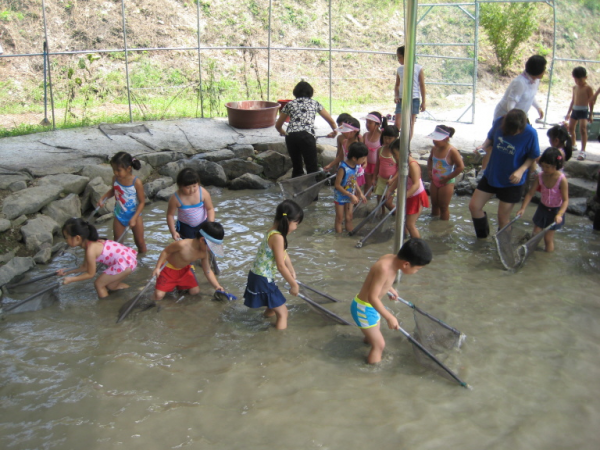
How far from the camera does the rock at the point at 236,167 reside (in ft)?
26.5

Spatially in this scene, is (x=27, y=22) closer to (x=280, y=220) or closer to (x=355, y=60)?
(x=355, y=60)

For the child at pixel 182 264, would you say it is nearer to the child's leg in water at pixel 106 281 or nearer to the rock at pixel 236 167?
the child's leg in water at pixel 106 281

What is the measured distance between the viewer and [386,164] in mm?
6031

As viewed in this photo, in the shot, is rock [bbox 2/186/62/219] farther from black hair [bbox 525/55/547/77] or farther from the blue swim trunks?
black hair [bbox 525/55/547/77]

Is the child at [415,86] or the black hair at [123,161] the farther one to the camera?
the child at [415,86]

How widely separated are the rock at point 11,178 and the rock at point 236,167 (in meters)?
2.67

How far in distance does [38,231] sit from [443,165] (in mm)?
4443

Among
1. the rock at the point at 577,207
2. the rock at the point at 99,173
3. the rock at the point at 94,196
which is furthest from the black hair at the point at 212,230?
the rock at the point at 577,207

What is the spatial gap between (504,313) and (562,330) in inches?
17.0

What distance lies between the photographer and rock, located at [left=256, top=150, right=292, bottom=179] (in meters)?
8.27

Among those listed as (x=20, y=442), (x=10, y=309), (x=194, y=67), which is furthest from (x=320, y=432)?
(x=194, y=67)

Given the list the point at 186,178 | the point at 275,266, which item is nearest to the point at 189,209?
the point at 186,178

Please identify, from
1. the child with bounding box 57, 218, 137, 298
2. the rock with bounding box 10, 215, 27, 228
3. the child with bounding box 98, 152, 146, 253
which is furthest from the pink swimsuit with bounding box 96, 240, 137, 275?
the rock with bounding box 10, 215, 27, 228

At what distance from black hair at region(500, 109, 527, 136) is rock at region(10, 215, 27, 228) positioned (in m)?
5.08
